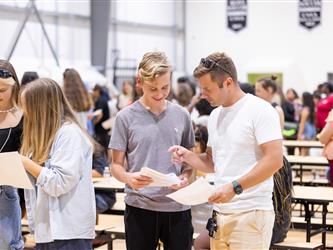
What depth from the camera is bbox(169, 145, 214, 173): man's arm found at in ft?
12.5

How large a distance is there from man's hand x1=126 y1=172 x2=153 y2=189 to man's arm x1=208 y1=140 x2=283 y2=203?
1.22 ft

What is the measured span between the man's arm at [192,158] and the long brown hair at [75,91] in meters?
4.63

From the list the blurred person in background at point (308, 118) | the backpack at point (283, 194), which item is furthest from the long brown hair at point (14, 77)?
the blurred person in background at point (308, 118)

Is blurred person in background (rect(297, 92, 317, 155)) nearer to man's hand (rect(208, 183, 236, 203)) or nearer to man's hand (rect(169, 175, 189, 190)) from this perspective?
man's hand (rect(169, 175, 189, 190))

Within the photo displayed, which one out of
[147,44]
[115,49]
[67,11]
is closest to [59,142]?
[67,11]

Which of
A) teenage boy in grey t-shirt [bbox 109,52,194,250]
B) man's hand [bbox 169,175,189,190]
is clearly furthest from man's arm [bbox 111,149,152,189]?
man's hand [bbox 169,175,189,190]

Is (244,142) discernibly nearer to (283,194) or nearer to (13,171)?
(13,171)

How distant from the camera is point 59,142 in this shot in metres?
3.67

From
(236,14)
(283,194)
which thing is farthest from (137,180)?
(236,14)

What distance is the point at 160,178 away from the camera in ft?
11.9

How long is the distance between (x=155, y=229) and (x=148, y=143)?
0.46 meters

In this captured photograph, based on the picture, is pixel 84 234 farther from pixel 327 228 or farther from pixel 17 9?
pixel 17 9

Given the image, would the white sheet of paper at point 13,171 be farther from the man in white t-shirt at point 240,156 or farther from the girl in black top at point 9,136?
the man in white t-shirt at point 240,156

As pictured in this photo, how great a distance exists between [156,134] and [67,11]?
17636 mm
